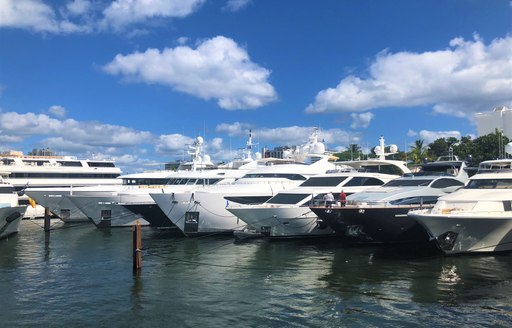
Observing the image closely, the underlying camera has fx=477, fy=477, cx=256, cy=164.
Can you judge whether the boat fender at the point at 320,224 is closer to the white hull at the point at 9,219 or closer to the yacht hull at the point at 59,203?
the white hull at the point at 9,219

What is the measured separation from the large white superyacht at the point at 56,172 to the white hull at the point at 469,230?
36.5 meters

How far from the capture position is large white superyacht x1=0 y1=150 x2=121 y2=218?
46781 millimetres

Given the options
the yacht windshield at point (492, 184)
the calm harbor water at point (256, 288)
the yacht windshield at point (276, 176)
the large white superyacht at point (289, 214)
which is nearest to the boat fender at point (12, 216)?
the calm harbor water at point (256, 288)

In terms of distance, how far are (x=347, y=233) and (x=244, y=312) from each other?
1013 cm

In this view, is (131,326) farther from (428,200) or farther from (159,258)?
(428,200)

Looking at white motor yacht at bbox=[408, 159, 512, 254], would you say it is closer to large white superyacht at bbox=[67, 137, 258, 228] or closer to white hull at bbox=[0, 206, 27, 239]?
large white superyacht at bbox=[67, 137, 258, 228]

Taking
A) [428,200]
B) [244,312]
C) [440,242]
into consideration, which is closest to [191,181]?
[428,200]

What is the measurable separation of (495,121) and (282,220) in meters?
62.8

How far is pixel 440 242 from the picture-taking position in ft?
58.4

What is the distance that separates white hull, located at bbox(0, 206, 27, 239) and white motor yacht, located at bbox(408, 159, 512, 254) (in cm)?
2129

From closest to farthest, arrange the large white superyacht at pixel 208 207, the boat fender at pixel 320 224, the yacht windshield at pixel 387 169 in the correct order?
the boat fender at pixel 320 224, the large white superyacht at pixel 208 207, the yacht windshield at pixel 387 169

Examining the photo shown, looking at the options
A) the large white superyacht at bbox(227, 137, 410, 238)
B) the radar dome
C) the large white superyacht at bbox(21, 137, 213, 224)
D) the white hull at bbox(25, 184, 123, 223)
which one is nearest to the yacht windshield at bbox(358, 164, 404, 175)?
the radar dome

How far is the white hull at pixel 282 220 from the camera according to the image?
23484 millimetres

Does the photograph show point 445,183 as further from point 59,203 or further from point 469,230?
point 59,203
